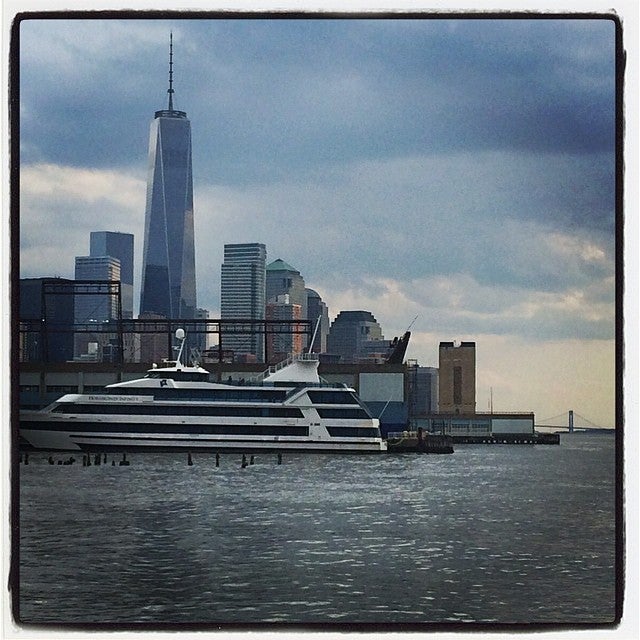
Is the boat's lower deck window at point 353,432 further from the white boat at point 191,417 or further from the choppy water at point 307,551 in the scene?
the choppy water at point 307,551

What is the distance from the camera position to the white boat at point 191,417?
33.8 meters

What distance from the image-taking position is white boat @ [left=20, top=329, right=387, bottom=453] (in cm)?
3378

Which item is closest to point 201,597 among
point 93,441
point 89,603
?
point 89,603

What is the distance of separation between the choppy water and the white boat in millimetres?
8382

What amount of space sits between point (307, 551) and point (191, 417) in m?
21.4

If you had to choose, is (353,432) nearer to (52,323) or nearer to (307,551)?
(52,323)

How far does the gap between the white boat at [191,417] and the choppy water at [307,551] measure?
330 inches

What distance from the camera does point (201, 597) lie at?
9.52m

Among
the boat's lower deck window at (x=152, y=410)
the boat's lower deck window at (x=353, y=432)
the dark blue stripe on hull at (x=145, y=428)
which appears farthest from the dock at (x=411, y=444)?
the boat's lower deck window at (x=152, y=410)

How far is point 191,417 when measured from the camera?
33.8m

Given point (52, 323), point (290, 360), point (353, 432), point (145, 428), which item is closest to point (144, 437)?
point (145, 428)

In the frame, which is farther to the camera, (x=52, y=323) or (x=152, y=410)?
(x=152, y=410)

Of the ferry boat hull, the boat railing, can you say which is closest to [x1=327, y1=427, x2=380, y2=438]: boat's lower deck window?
the ferry boat hull

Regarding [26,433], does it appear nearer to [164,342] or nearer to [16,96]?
[164,342]
